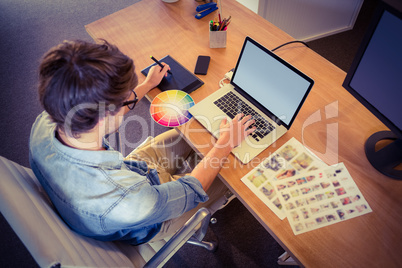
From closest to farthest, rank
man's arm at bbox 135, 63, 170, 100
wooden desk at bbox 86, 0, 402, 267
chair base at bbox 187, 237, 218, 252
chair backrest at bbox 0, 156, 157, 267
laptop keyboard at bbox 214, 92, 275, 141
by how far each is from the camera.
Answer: chair backrest at bbox 0, 156, 157, 267 < wooden desk at bbox 86, 0, 402, 267 < laptop keyboard at bbox 214, 92, 275, 141 < man's arm at bbox 135, 63, 170, 100 < chair base at bbox 187, 237, 218, 252

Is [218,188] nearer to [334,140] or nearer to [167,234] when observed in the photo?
[167,234]

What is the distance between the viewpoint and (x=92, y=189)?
728 mm

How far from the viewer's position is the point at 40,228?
2.11 feet

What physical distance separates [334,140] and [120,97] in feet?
2.58

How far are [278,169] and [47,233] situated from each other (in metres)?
0.74

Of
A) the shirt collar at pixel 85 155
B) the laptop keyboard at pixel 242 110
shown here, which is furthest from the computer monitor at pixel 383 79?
the shirt collar at pixel 85 155

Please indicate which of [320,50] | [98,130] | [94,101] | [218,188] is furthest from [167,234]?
[320,50]

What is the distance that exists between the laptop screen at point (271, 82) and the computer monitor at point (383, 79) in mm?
205

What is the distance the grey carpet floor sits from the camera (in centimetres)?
151

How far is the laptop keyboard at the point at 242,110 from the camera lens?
1.05m

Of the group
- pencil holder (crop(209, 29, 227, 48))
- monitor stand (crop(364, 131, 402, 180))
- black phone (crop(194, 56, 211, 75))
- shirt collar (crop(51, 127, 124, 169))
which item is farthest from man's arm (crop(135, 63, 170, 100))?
monitor stand (crop(364, 131, 402, 180))

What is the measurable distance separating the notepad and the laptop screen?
0.19 m

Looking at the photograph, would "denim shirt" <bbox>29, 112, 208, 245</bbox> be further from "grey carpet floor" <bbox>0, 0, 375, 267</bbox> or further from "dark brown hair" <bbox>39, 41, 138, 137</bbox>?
"grey carpet floor" <bbox>0, 0, 375, 267</bbox>

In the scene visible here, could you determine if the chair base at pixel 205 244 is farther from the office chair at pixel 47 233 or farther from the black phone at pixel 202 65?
the black phone at pixel 202 65
